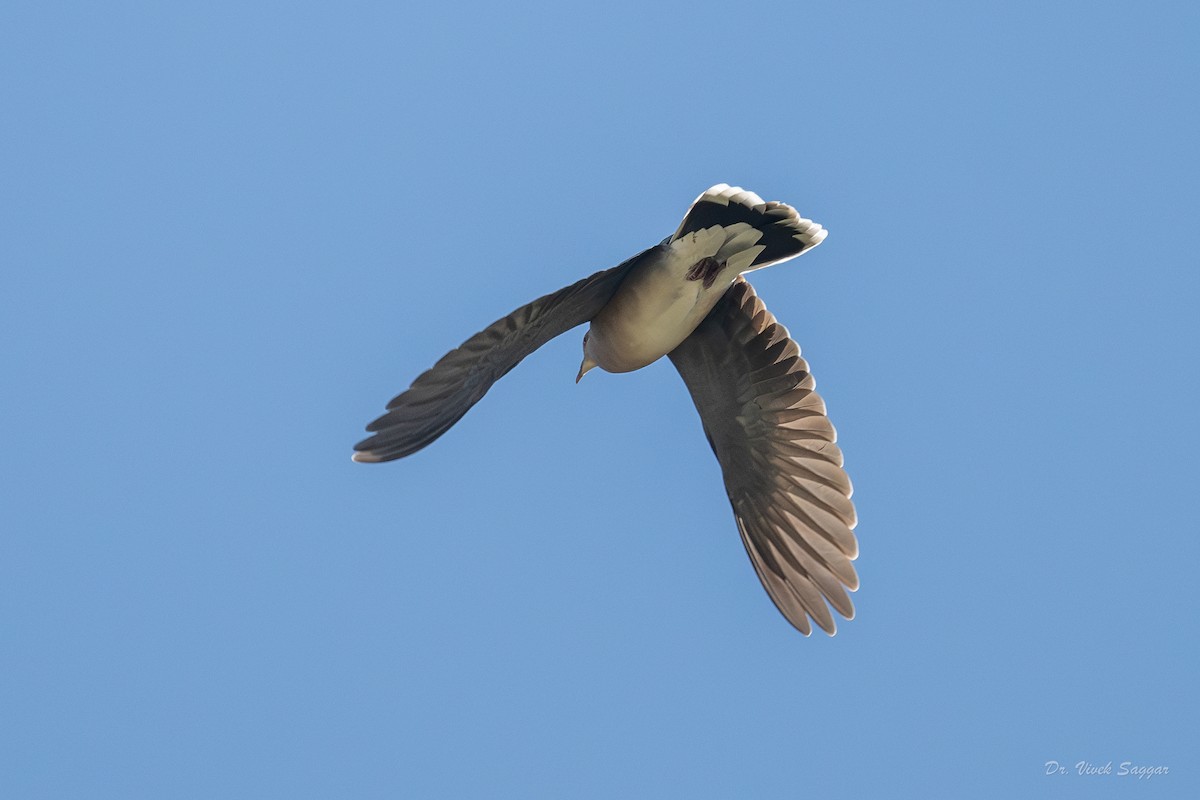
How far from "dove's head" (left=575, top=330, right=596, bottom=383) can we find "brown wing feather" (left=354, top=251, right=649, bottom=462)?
1977 millimetres

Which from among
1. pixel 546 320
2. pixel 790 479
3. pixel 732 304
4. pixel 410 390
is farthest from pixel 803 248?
pixel 410 390

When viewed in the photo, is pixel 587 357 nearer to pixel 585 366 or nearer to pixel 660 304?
pixel 585 366

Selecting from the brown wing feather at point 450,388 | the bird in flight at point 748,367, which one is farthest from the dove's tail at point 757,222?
the brown wing feather at point 450,388

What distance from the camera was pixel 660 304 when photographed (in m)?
8.95

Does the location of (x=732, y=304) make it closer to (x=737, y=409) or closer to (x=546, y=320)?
(x=737, y=409)

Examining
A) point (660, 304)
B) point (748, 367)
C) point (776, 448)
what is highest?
point (660, 304)

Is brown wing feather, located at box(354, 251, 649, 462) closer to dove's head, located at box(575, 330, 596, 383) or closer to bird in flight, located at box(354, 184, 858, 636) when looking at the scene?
bird in flight, located at box(354, 184, 858, 636)

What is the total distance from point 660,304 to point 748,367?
954mm

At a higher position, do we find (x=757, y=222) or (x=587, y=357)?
(x=757, y=222)

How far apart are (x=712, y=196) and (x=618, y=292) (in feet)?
2.65

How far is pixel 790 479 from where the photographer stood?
31.9 feet

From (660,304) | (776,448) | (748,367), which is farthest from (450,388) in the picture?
(776,448)

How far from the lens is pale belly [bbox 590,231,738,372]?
8.85 meters

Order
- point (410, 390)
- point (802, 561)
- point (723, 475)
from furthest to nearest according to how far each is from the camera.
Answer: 1. point (723, 475)
2. point (802, 561)
3. point (410, 390)
